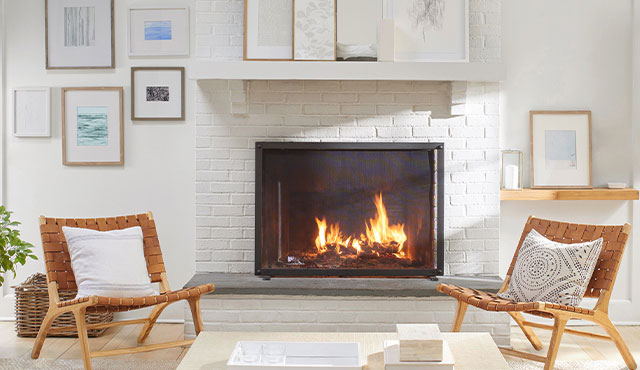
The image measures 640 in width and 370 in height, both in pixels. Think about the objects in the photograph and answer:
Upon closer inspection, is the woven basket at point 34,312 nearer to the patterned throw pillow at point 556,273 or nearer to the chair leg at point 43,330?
the chair leg at point 43,330

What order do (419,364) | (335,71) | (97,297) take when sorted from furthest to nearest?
1. (335,71)
2. (97,297)
3. (419,364)

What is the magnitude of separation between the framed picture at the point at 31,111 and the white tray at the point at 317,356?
2.41 m

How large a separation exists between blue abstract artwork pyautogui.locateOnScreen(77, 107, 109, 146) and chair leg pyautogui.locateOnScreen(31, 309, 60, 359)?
1.27m

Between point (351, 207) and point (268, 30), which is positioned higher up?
point (268, 30)

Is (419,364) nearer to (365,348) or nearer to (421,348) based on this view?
(421,348)

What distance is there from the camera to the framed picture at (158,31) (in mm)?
3859

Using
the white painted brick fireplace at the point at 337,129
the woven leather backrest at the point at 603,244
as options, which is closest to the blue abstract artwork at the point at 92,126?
the white painted brick fireplace at the point at 337,129

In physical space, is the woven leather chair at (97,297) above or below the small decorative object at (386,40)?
below

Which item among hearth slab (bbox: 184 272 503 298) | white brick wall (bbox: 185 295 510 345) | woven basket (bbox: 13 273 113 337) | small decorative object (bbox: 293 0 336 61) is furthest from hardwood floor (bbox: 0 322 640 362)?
small decorative object (bbox: 293 0 336 61)

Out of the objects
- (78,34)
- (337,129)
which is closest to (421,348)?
(337,129)

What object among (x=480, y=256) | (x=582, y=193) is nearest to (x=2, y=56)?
(x=480, y=256)

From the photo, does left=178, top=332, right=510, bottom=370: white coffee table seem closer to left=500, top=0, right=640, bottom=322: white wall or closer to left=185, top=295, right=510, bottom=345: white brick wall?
left=185, top=295, right=510, bottom=345: white brick wall

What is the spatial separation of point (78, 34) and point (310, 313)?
2210 millimetres

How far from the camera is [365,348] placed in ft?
7.41
